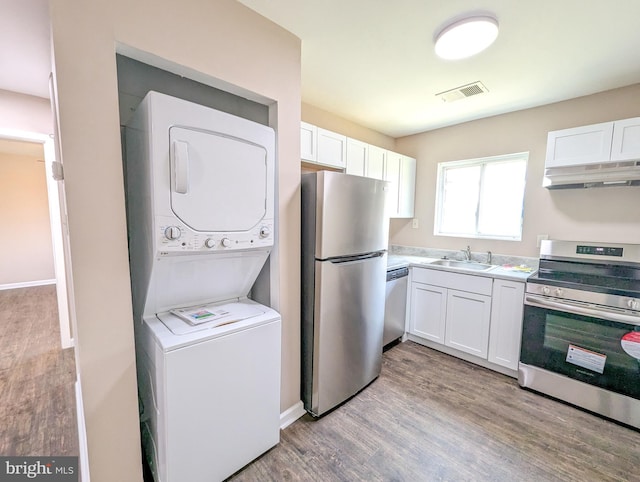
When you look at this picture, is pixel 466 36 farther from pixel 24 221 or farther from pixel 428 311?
pixel 24 221

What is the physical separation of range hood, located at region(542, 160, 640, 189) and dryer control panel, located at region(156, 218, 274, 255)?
2.57m

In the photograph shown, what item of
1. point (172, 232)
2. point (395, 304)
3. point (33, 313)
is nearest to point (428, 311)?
point (395, 304)

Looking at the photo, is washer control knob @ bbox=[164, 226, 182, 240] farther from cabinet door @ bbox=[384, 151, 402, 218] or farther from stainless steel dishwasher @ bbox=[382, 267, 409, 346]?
cabinet door @ bbox=[384, 151, 402, 218]

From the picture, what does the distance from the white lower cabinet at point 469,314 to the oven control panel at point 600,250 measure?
60cm

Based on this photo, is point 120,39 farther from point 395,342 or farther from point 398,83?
point 395,342

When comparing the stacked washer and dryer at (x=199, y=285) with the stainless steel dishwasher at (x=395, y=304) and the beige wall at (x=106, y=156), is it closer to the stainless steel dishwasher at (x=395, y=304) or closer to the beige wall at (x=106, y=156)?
the beige wall at (x=106, y=156)

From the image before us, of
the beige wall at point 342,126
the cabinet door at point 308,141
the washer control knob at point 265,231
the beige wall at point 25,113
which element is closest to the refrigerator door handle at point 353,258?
the washer control knob at point 265,231

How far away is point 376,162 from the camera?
3.01 meters

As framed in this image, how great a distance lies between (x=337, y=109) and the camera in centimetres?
280

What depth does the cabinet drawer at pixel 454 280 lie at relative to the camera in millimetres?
2428

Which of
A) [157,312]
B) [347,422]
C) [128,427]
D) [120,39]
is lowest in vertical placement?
[347,422]

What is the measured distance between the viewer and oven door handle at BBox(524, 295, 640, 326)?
69.2 inches

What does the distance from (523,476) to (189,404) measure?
5.91 feet

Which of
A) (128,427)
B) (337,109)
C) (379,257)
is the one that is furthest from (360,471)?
(337,109)
